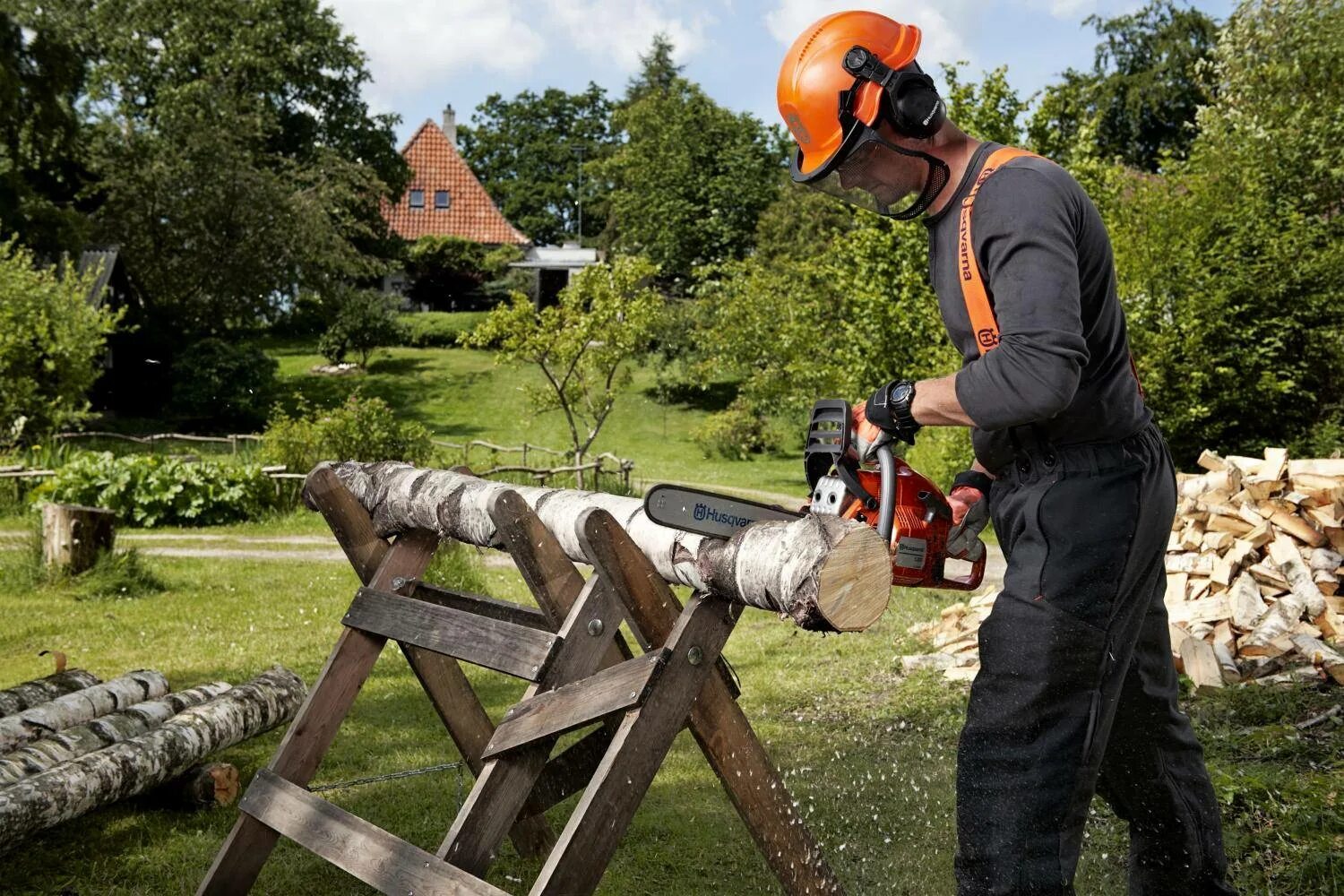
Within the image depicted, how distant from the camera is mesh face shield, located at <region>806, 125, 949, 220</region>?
270 centimetres

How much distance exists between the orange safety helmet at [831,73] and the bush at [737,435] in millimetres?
22956

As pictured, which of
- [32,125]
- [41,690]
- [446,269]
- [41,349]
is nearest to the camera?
[41,690]

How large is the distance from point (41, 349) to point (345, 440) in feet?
21.3

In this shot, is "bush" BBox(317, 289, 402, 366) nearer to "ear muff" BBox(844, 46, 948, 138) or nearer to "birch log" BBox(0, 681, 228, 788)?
"birch log" BBox(0, 681, 228, 788)

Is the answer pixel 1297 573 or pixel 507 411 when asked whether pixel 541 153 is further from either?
pixel 1297 573

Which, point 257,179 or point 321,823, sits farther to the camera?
point 257,179

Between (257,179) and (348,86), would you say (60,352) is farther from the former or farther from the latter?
(348,86)

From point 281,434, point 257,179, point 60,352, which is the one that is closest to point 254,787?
point 281,434

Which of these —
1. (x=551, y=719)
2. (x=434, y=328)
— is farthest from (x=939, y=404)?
(x=434, y=328)

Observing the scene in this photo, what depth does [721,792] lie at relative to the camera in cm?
493

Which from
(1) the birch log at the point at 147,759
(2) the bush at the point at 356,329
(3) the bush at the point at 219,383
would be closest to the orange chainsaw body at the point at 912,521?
(1) the birch log at the point at 147,759

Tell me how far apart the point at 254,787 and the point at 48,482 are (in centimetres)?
1103

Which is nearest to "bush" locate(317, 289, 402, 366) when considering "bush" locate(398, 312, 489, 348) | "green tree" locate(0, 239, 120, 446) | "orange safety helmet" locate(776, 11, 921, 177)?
"bush" locate(398, 312, 489, 348)

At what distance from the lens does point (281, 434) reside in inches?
622
